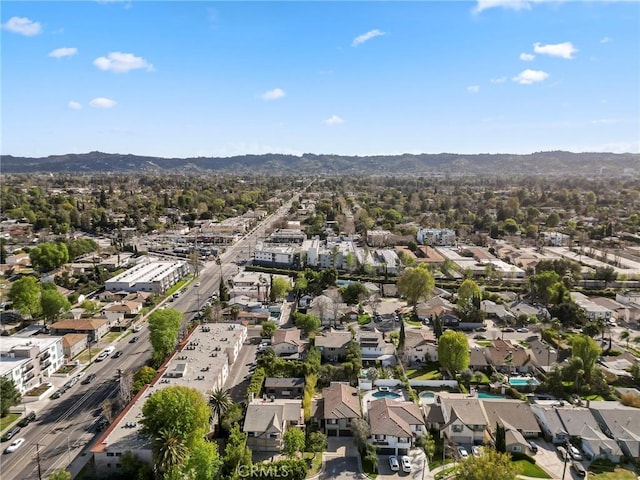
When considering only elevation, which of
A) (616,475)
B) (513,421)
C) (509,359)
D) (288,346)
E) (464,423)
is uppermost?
(288,346)

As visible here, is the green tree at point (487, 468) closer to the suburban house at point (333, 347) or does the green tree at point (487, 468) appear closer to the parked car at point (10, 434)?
the suburban house at point (333, 347)

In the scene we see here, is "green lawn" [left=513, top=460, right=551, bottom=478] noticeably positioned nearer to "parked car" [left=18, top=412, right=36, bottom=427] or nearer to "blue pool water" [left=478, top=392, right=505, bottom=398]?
"blue pool water" [left=478, top=392, right=505, bottom=398]

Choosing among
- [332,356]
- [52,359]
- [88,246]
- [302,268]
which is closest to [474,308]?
[332,356]

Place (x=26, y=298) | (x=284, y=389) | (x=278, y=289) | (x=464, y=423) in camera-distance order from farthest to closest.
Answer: (x=278, y=289)
(x=26, y=298)
(x=284, y=389)
(x=464, y=423)

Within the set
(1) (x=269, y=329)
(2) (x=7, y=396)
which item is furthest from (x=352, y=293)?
(2) (x=7, y=396)

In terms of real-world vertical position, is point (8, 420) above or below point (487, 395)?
above

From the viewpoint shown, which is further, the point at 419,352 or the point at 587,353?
the point at 419,352

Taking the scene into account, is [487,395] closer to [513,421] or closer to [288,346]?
[513,421]
